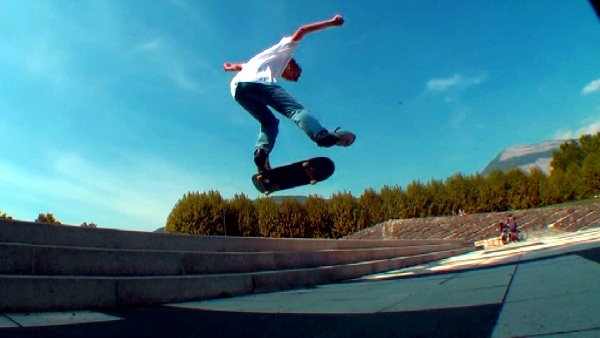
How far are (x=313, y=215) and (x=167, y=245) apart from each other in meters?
35.8

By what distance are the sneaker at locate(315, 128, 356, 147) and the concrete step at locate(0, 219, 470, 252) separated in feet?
7.32

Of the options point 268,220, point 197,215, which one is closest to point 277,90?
point 197,215

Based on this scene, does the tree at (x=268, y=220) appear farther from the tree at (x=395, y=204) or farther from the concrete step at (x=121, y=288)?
the concrete step at (x=121, y=288)

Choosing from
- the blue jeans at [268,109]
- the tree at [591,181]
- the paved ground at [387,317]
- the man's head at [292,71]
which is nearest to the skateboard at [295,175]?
the blue jeans at [268,109]

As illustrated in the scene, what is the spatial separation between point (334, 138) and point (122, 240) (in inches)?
96.6

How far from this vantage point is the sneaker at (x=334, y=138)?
3873mm

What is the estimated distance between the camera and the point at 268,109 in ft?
14.5

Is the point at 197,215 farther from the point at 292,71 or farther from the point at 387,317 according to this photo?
the point at 387,317

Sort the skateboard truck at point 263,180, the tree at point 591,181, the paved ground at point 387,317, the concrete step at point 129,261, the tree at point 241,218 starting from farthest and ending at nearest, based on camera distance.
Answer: the tree at point 241,218 < the tree at point 591,181 < the skateboard truck at point 263,180 < the concrete step at point 129,261 < the paved ground at point 387,317

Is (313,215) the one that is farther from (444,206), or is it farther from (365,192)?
(444,206)

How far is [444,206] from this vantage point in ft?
124

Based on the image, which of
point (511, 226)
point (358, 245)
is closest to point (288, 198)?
point (511, 226)

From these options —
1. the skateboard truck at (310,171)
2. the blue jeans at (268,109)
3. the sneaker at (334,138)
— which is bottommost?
the skateboard truck at (310,171)

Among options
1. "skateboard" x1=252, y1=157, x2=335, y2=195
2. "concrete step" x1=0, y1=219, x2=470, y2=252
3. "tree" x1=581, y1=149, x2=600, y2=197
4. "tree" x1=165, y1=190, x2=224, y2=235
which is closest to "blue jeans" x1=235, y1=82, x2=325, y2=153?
"skateboard" x1=252, y1=157, x2=335, y2=195
